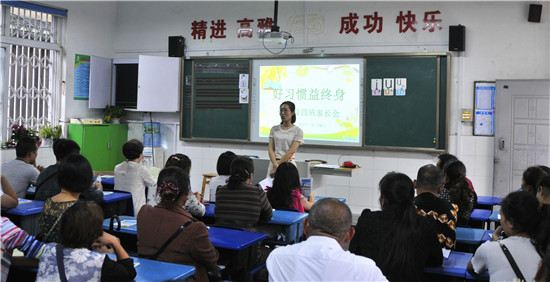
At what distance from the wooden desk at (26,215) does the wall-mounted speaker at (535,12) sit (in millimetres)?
5542

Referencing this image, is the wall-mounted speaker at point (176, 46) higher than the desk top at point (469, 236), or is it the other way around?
the wall-mounted speaker at point (176, 46)

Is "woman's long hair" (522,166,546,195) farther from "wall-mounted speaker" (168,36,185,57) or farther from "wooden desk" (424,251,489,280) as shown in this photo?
"wall-mounted speaker" (168,36,185,57)

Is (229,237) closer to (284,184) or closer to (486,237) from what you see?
(284,184)

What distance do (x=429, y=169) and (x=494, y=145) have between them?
3763 mm

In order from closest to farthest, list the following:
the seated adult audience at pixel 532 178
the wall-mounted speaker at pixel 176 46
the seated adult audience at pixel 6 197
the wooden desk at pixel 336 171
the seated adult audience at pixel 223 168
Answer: the seated adult audience at pixel 6 197
the seated adult audience at pixel 532 178
the seated adult audience at pixel 223 168
the wooden desk at pixel 336 171
the wall-mounted speaker at pixel 176 46

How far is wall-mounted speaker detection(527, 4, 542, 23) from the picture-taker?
5980mm

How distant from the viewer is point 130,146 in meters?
4.66

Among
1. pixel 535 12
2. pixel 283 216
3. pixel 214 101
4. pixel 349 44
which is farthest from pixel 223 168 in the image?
pixel 535 12

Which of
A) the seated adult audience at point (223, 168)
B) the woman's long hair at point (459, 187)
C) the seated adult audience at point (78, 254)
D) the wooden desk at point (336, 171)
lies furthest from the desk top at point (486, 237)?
the wooden desk at point (336, 171)

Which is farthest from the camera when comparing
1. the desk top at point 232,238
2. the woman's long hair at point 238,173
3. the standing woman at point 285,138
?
the standing woman at point 285,138

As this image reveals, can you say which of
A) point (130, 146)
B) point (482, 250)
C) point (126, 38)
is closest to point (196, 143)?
point (126, 38)

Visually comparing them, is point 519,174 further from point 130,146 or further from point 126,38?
point 126,38

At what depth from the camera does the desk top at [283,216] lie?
3.67m

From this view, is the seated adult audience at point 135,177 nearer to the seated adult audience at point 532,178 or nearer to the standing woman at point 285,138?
the standing woman at point 285,138
